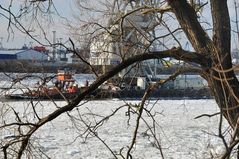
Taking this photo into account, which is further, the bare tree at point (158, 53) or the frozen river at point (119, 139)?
the frozen river at point (119, 139)

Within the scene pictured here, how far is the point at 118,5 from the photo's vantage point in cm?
525

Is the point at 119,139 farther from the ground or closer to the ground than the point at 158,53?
closer to the ground

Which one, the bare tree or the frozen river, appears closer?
the bare tree

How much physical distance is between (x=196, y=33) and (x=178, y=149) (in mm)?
6270

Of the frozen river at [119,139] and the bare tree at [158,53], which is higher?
the bare tree at [158,53]

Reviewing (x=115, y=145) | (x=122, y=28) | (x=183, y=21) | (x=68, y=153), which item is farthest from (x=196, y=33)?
(x=115, y=145)

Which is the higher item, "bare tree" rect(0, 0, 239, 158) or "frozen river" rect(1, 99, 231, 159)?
"bare tree" rect(0, 0, 239, 158)

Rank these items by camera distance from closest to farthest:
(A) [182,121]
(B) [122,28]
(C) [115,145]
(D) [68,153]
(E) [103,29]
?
(B) [122,28]
(E) [103,29]
(D) [68,153]
(C) [115,145]
(A) [182,121]

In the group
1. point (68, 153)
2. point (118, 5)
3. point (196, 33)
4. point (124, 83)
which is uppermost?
point (118, 5)

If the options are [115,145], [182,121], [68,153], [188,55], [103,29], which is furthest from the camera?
[182,121]

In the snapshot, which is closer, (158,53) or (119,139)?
(158,53)

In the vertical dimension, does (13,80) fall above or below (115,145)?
above

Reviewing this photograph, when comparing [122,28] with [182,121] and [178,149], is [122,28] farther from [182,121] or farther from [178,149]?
[182,121]

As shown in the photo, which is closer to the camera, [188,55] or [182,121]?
[188,55]
